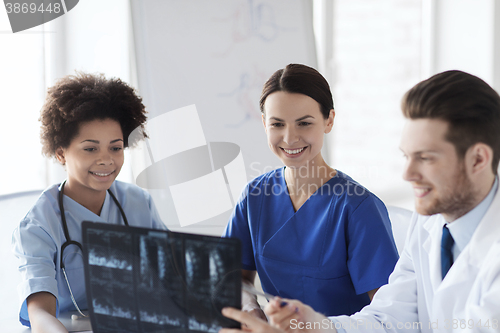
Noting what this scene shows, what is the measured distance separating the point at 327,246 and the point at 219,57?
126 centimetres

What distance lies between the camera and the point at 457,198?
705 mm

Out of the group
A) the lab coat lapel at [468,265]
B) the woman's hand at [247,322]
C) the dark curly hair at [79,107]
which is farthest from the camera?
the dark curly hair at [79,107]

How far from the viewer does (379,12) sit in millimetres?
2295

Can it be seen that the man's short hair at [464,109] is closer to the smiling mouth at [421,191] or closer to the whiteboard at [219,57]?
the smiling mouth at [421,191]

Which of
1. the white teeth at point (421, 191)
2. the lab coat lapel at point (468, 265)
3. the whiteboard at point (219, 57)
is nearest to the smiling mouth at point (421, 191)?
the white teeth at point (421, 191)

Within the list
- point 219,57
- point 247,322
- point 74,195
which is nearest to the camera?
point 247,322

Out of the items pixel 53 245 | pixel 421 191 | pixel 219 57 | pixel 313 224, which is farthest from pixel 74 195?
pixel 219 57

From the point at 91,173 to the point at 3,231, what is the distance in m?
0.52

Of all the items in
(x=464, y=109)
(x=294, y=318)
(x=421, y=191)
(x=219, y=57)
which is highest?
(x=219, y=57)

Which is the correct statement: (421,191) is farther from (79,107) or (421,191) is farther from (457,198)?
(79,107)

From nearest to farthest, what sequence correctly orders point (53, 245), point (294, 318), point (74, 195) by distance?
1. point (294, 318)
2. point (53, 245)
3. point (74, 195)

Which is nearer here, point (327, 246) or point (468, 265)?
point (468, 265)

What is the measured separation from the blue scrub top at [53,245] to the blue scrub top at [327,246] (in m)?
0.36

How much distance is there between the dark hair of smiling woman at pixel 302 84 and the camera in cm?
101
